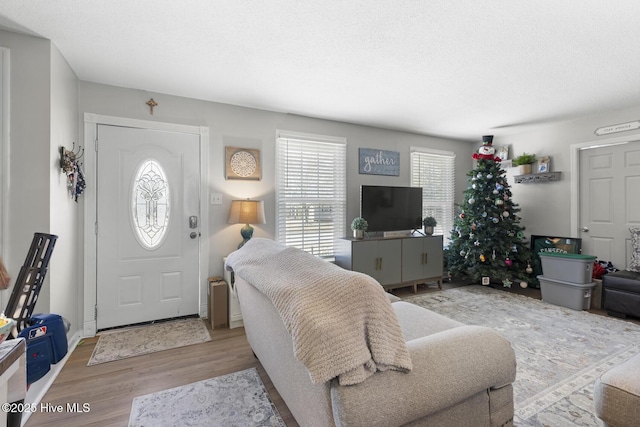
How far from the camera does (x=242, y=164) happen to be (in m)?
3.54

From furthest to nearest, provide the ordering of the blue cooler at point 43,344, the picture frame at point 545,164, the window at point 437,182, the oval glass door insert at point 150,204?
1. the window at point 437,182
2. the picture frame at point 545,164
3. the oval glass door insert at point 150,204
4. the blue cooler at point 43,344

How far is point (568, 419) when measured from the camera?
5.62 ft

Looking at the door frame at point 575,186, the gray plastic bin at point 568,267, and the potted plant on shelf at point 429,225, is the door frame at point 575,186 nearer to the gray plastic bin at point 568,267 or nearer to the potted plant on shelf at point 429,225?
the gray plastic bin at point 568,267

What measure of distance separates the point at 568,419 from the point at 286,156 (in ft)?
11.1

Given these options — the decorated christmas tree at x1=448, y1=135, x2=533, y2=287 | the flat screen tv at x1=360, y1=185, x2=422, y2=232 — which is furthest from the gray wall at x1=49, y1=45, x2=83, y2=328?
the decorated christmas tree at x1=448, y1=135, x2=533, y2=287

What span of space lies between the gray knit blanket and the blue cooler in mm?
1293

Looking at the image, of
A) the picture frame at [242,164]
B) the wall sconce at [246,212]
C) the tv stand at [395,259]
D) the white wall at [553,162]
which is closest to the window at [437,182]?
the tv stand at [395,259]

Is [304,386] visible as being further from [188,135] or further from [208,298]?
[188,135]

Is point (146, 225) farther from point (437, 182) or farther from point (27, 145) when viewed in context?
point (437, 182)

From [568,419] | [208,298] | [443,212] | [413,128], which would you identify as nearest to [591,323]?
[568,419]

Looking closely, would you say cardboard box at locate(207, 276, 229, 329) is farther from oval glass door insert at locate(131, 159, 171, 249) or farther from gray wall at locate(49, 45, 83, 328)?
gray wall at locate(49, 45, 83, 328)

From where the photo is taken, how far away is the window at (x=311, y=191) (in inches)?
151

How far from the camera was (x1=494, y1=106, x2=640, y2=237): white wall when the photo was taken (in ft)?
13.3

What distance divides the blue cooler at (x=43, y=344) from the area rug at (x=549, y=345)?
99.4 inches
